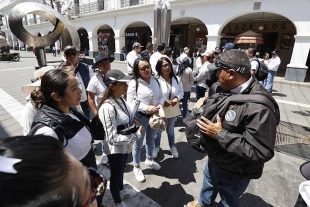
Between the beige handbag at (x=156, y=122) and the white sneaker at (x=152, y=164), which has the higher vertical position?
the beige handbag at (x=156, y=122)

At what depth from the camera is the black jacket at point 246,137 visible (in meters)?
1.32

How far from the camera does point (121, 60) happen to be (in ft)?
56.5

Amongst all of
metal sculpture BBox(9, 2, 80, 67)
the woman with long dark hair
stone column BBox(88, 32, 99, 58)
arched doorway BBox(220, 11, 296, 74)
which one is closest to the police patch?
the woman with long dark hair

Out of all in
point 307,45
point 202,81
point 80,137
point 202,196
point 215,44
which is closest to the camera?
point 80,137

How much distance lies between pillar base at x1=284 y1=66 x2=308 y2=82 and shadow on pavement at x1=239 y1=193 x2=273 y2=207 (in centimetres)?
1023

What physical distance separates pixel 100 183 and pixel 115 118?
1.06 meters

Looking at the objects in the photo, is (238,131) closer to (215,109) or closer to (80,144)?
(215,109)

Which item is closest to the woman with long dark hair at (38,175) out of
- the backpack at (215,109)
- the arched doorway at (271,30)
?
the backpack at (215,109)

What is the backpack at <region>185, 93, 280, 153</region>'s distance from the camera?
1.39m

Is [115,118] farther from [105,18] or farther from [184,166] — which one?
[105,18]

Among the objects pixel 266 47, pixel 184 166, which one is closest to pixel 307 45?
pixel 266 47

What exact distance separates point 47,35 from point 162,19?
10.0 feet

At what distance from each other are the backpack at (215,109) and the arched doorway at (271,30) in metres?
13.1

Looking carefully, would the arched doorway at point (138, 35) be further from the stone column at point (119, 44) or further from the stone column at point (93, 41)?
the stone column at point (119, 44)
